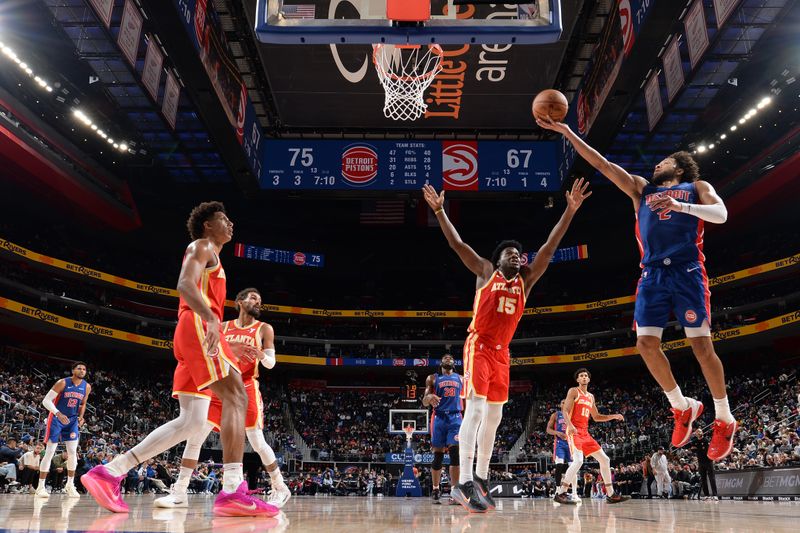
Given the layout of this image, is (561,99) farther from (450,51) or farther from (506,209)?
(506,209)

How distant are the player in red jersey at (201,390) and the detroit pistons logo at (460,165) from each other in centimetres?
972

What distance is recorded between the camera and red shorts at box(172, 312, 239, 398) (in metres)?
4.27

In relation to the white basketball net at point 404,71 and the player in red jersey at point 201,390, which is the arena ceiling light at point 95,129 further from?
the player in red jersey at point 201,390

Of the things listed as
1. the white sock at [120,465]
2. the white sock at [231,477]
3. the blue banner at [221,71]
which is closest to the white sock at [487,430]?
the white sock at [231,477]

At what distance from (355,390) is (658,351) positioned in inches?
1211

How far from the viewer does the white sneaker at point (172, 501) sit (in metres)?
5.05

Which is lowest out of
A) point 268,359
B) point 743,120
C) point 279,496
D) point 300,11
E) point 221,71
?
point 279,496

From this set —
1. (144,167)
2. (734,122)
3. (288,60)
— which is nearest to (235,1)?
(288,60)

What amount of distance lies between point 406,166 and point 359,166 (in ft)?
3.40

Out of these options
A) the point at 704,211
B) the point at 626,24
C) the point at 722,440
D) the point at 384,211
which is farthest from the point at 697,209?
the point at 384,211

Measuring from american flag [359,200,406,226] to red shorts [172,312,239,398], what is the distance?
2214 centimetres

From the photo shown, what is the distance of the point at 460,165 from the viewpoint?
552 inches

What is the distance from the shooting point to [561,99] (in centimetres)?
536

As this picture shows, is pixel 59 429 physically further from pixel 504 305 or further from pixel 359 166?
pixel 504 305
